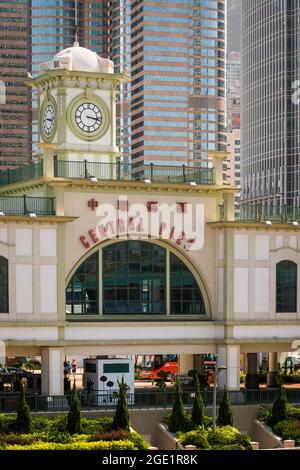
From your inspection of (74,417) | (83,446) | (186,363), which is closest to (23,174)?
(186,363)

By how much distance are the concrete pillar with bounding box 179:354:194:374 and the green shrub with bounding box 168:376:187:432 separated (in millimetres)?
14281

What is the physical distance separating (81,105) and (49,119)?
7.89 feet

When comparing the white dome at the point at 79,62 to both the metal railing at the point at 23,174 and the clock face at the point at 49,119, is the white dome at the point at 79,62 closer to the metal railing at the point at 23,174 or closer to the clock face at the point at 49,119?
the clock face at the point at 49,119

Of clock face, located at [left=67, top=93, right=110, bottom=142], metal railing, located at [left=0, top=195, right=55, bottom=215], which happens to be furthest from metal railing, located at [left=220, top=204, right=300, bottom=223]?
metal railing, located at [left=0, top=195, right=55, bottom=215]

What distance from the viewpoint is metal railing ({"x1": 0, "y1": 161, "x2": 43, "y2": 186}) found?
68125 millimetres

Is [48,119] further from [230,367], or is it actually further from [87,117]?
[230,367]

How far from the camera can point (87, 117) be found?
7119cm

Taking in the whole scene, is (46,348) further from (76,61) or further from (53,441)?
(76,61)

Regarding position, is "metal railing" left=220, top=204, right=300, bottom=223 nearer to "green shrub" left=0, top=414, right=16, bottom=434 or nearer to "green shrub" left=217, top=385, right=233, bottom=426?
"green shrub" left=217, top=385, right=233, bottom=426

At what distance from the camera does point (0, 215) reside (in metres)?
64.1

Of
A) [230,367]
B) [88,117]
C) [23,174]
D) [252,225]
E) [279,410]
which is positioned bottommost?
[279,410]

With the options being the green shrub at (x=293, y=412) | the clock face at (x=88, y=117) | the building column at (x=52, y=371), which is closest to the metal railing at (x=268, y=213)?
the clock face at (x=88, y=117)

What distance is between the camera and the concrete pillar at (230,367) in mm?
68300

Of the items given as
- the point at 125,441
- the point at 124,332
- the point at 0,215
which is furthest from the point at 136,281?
the point at 125,441
